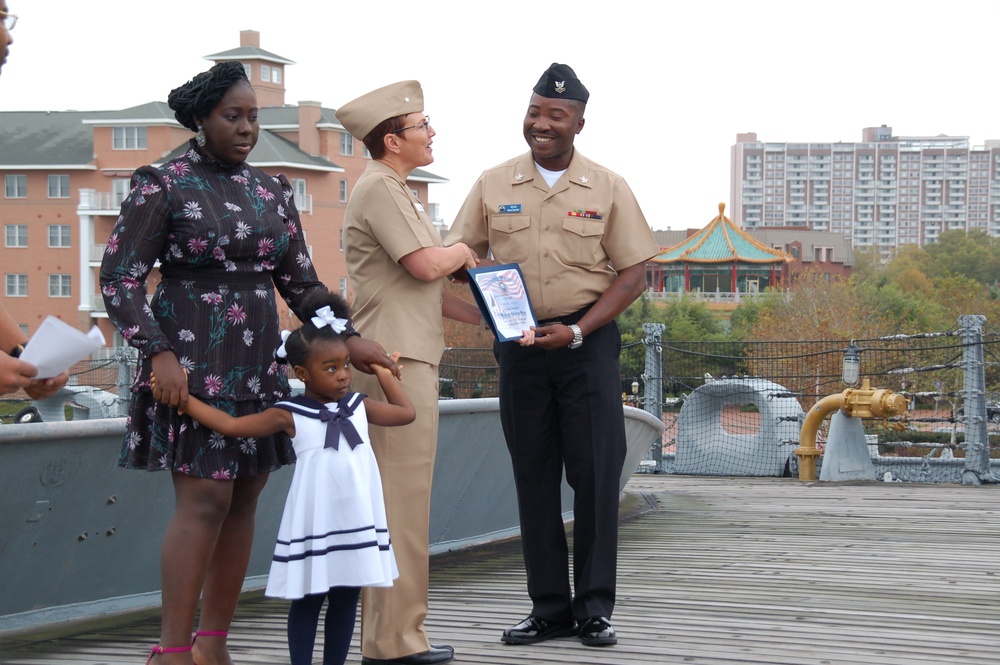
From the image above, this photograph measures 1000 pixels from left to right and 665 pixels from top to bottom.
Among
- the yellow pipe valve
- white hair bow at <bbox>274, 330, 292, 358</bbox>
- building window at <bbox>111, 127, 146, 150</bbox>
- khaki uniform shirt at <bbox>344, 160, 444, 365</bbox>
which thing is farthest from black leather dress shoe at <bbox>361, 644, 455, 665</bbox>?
building window at <bbox>111, 127, 146, 150</bbox>

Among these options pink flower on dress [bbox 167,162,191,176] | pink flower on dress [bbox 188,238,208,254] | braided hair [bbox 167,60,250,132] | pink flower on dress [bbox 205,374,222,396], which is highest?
braided hair [bbox 167,60,250,132]

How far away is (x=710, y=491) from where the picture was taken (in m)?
10.1

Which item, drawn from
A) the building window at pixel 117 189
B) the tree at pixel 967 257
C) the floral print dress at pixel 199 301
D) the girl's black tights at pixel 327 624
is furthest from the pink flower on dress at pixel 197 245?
the tree at pixel 967 257

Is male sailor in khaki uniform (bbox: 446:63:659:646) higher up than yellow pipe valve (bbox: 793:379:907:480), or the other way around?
male sailor in khaki uniform (bbox: 446:63:659:646)

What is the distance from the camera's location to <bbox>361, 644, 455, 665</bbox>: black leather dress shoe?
3.99 meters

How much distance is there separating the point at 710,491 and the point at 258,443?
22.2 ft

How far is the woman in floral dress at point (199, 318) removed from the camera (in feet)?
11.7

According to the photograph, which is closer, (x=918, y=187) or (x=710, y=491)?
(x=710, y=491)

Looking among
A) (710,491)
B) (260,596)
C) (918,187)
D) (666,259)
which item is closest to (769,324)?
(666,259)

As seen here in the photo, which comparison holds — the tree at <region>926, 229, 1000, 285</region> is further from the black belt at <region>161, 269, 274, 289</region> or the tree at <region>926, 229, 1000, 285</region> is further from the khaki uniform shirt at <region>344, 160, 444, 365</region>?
the black belt at <region>161, 269, 274, 289</region>

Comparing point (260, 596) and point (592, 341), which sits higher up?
point (592, 341)

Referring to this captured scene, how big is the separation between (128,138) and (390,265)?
202 ft

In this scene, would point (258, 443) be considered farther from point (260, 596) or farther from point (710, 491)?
point (710, 491)

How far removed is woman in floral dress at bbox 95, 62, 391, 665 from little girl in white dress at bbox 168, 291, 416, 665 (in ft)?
0.32
